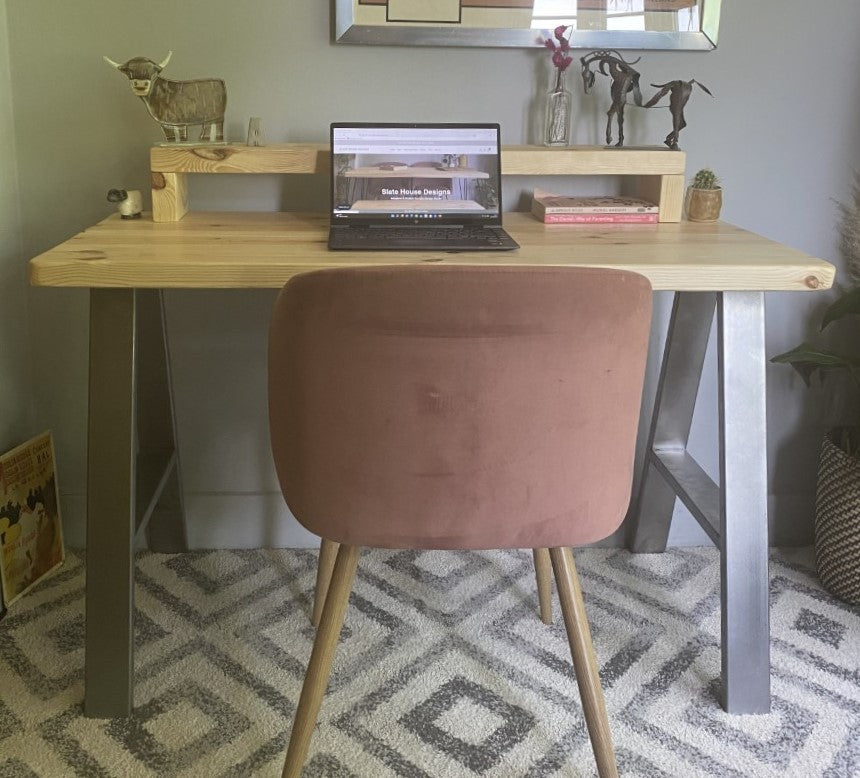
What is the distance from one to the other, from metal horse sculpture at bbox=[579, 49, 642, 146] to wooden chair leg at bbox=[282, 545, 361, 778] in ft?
3.31

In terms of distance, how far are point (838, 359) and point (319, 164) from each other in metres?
1.08

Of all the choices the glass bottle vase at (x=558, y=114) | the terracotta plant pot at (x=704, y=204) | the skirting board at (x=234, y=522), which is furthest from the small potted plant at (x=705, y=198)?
the skirting board at (x=234, y=522)

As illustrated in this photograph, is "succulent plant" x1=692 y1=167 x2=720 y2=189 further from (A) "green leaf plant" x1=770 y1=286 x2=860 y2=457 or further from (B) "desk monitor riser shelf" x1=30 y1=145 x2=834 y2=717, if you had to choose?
(A) "green leaf plant" x1=770 y1=286 x2=860 y2=457

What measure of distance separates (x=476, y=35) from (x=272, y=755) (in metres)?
1.33

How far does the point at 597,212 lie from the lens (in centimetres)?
168

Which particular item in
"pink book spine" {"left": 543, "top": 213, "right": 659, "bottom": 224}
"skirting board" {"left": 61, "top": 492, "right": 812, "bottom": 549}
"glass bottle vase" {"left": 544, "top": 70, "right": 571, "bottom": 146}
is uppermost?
"glass bottle vase" {"left": 544, "top": 70, "right": 571, "bottom": 146}

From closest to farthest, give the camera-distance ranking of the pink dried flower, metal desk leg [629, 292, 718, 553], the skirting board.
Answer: the pink dried flower → metal desk leg [629, 292, 718, 553] → the skirting board

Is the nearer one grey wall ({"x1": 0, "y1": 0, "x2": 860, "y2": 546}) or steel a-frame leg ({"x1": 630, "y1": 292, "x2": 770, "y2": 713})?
steel a-frame leg ({"x1": 630, "y1": 292, "x2": 770, "y2": 713})

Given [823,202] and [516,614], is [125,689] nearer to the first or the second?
[516,614]

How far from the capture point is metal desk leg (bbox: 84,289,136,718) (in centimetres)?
136

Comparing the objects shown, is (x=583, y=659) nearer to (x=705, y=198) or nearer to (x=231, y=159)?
(x=705, y=198)

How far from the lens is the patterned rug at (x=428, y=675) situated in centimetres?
139

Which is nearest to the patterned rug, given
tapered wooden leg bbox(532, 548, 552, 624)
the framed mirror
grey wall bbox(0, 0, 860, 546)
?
tapered wooden leg bbox(532, 548, 552, 624)

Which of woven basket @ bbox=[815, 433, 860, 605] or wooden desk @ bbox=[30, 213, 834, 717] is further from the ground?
wooden desk @ bbox=[30, 213, 834, 717]
